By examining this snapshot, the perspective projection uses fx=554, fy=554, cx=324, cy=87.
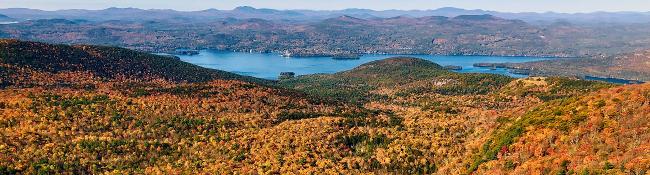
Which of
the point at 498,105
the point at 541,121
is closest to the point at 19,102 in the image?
the point at 541,121

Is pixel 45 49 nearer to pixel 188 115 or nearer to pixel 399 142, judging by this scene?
pixel 188 115

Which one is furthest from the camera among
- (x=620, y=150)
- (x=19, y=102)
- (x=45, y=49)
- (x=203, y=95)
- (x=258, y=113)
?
(x=45, y=49)

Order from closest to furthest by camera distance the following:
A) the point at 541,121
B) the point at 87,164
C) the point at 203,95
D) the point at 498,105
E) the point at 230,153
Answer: the point at 541,121 → the point at 87,164 → the point at 230,153 → the point at 203,95 → the point at 498,105

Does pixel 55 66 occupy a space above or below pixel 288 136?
above

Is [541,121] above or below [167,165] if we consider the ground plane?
above

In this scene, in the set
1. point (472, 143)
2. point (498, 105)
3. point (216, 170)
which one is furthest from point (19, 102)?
point (498, 105)

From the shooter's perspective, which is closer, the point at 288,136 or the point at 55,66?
the point at 288,136

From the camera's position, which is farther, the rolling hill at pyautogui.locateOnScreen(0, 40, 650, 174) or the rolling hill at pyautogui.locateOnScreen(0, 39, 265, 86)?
the rolling hill at pyautogui.locateOnScreen(0, 39, 265, 86)

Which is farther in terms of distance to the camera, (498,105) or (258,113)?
(498,105)

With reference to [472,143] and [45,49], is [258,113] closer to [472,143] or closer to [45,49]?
[472,143]

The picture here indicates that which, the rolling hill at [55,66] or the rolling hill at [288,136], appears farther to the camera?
the rolling hill at [55,66]
